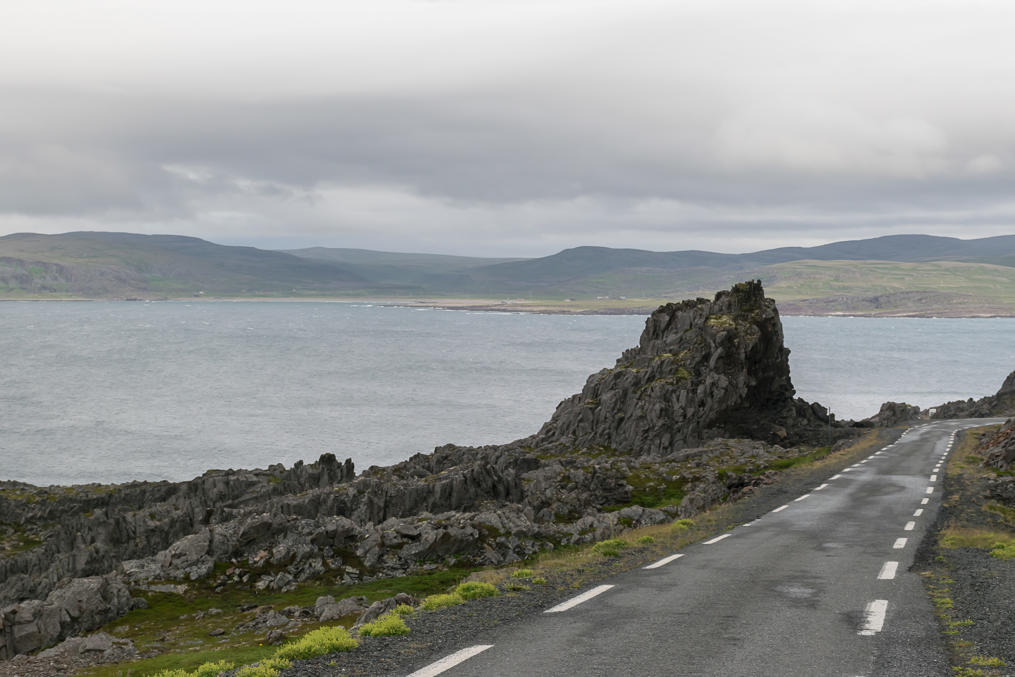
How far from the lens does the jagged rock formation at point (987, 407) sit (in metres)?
105

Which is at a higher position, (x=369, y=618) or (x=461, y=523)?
(x=369, y=618)

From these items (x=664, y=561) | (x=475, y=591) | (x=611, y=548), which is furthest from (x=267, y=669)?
(x=611, y=548)

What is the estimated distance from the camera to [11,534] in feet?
175

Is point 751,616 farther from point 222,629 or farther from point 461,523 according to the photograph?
point 461,523

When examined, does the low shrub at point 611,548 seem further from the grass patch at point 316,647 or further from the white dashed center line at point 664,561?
the grass patch at point 316,647

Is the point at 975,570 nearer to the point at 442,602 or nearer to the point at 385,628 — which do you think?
the point at 442,602

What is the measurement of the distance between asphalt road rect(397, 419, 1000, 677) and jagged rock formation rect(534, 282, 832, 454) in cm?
4807

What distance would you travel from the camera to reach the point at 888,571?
18.4 metres

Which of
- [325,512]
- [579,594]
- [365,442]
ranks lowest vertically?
[365,442]

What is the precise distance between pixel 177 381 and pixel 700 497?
137m

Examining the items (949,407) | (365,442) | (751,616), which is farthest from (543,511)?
(949,407)

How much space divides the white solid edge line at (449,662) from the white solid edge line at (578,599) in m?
2.89

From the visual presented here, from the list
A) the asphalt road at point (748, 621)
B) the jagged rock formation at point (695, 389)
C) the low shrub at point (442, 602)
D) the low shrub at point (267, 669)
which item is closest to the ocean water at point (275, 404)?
the jagged rock formation at point (695, 389)

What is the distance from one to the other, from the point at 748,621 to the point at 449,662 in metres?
5.28
